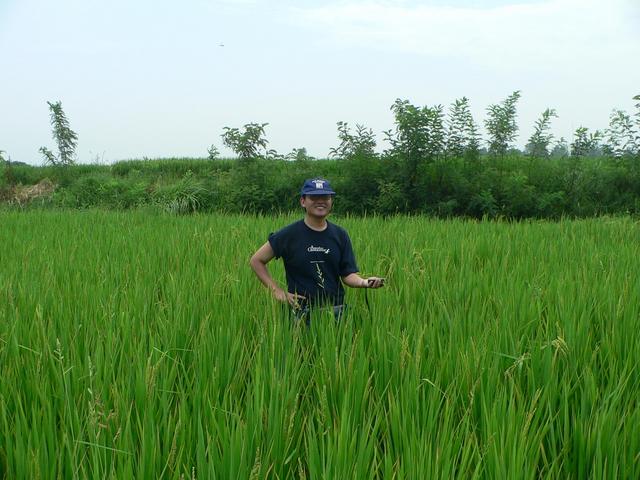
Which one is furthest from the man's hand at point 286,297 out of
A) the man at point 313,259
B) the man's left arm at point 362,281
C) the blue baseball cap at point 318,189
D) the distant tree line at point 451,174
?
the distant tree line at point 451,174

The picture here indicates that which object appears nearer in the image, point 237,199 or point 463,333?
point 463,333

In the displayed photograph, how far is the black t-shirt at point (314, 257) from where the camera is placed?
3035 millimetres

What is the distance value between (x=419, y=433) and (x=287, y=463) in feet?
1.32

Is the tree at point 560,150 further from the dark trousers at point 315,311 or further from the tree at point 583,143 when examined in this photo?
the dark trousers at point 315,311

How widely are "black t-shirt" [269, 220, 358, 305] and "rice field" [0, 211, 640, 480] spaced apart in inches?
9.2

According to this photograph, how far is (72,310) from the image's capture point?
3.07m

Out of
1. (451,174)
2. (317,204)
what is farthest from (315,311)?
(451,174)

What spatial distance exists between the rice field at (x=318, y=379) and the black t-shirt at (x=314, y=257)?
0.77 feet

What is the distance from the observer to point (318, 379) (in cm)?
208

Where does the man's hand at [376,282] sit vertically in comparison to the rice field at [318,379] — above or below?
above

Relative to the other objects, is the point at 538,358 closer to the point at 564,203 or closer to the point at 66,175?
the point at 564,203

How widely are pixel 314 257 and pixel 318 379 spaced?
3.45ft

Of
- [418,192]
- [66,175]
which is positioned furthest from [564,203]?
[66,175]

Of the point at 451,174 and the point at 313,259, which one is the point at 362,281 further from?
the point at 451,174
